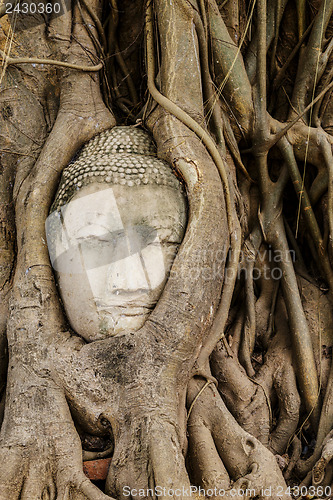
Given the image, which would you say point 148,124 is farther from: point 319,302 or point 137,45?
point 319,302

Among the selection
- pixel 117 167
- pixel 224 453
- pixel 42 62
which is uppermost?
pixel 42 62

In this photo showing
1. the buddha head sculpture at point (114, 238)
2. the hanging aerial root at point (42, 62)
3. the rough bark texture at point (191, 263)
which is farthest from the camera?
the hanging aerial root at point (42, 62)

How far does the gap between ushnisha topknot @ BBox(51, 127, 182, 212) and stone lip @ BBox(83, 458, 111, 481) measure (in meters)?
1.02

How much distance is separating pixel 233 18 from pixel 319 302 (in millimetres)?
1608

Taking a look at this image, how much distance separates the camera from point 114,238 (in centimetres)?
204

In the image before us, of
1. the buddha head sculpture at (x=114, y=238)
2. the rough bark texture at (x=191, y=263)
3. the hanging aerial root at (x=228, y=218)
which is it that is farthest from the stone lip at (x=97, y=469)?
the hanging aerial root at (x=228, y=218)

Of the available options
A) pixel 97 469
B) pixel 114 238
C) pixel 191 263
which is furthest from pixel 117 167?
pixel 97 469

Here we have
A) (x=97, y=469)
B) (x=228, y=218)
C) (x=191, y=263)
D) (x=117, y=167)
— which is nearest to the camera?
(x=97, y=469)

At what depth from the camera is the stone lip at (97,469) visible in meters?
1.84

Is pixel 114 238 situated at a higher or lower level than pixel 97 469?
higher

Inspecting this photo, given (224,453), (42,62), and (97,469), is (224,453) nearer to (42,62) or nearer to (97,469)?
(97,469)

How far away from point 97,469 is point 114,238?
875mm

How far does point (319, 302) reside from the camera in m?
2.54

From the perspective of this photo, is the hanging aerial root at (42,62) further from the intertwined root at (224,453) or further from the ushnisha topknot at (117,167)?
the intertwined root at (224,453)
